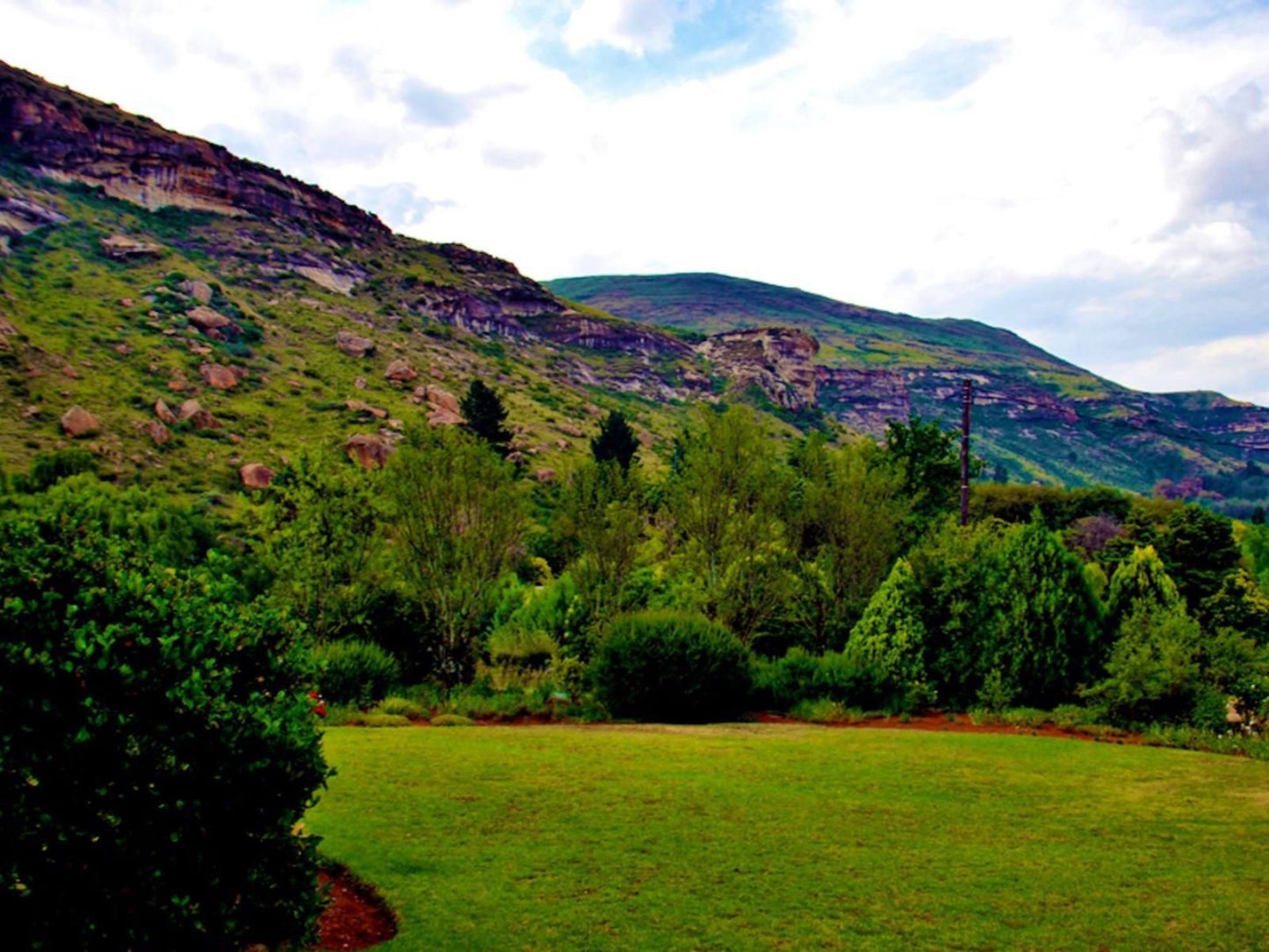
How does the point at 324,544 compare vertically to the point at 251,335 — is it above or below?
below

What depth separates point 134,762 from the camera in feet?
14.1

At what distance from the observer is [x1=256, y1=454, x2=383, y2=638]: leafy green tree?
20.5 metres

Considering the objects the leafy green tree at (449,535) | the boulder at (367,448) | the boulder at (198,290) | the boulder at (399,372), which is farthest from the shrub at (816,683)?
the boulder at (198,290)

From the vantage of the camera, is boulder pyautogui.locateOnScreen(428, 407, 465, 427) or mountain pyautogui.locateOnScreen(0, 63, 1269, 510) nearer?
mountain pyautogui.locateOnScreen(0, 63, 1269, 510)

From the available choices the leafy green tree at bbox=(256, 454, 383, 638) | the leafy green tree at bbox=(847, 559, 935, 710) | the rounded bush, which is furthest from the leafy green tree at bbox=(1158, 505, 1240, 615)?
the leafy green tree at bbox=(256, 454, 383, 638)

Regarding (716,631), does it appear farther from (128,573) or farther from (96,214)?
(96,214)

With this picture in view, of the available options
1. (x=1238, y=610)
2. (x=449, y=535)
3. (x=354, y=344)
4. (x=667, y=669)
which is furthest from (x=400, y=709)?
(x=354, y=344)

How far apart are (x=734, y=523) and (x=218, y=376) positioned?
1785 inches

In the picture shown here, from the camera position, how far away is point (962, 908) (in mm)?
6250

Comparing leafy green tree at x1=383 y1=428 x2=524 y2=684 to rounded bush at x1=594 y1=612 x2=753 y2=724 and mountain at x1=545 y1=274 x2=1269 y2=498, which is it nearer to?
rounded bush at x1=594 y1=612 x2=753 y2=724

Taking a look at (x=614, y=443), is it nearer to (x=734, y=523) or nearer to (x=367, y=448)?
(x=367, y=448)

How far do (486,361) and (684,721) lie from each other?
73.2m

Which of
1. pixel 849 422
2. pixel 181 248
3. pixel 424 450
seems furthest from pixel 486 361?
pixel 849 422

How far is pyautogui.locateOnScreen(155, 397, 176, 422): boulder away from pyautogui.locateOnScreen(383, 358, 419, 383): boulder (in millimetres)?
20001
